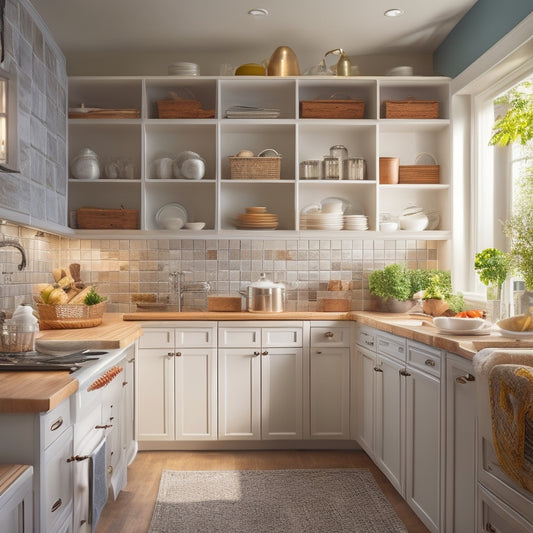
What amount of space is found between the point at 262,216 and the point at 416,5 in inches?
66.5

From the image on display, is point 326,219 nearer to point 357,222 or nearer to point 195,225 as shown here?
point 357,222

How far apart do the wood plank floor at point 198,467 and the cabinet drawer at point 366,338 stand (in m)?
0.74

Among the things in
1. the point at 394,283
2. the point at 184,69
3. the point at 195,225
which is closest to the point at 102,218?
the point at 195,225

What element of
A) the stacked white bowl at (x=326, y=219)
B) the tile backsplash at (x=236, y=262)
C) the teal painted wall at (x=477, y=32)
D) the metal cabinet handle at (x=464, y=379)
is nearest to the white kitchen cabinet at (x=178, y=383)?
the tile backsplash at (x=236, y=262)

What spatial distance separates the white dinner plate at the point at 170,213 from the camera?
15.7ft

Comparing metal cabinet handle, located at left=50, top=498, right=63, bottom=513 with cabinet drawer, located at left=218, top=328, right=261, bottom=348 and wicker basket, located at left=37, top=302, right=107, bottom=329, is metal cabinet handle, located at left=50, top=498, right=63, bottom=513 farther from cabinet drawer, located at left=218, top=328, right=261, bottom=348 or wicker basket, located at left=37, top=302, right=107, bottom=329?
cabinet drawer, located at left=218, top=328, right=261, bottom=348

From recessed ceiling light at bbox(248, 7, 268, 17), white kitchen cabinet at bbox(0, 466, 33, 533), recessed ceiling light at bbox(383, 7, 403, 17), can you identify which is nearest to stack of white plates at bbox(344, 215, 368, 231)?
recessed ceiling light at bbox(383, 7, 403, 17)

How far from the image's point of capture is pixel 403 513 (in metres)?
3.21

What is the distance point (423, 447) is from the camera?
2926mm

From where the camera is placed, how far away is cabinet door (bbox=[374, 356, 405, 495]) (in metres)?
3.26

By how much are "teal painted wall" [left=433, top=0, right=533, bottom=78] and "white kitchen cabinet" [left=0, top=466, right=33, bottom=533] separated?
313 cm

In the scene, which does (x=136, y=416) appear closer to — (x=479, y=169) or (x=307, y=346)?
(x=307, y=346)

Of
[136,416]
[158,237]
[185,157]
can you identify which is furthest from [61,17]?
[136,416]

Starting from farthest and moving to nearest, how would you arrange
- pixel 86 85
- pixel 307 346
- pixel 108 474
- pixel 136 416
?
pixel 86 85 < pixel 307 346 < pixel 136 416 < pixel 108 474
